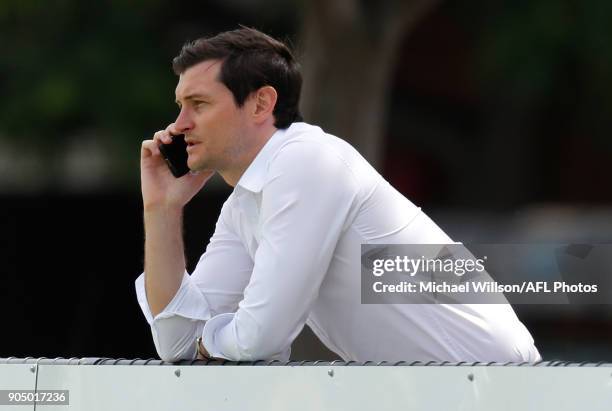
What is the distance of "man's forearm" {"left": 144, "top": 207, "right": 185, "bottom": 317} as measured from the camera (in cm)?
296

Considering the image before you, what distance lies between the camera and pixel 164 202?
3.09 meters

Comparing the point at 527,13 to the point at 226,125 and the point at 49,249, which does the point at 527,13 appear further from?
the point at 226,125

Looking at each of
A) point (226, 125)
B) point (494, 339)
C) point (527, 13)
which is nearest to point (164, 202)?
point (226, 125)

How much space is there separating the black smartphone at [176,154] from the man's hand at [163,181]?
0.01 metres

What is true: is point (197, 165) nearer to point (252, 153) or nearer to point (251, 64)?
point (252, 153)

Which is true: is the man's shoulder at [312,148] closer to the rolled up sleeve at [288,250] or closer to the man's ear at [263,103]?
the rolled up sleeve at [288,250]

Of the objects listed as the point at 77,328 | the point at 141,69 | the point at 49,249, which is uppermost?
the point at 141,69

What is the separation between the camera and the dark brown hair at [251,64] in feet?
9.95

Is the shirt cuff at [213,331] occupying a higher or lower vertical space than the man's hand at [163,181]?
lower

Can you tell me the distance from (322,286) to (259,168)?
306mm

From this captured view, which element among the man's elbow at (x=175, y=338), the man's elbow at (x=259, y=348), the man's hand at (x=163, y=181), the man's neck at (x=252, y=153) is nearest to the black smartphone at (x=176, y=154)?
the man's hand at (x=163, y=181)
